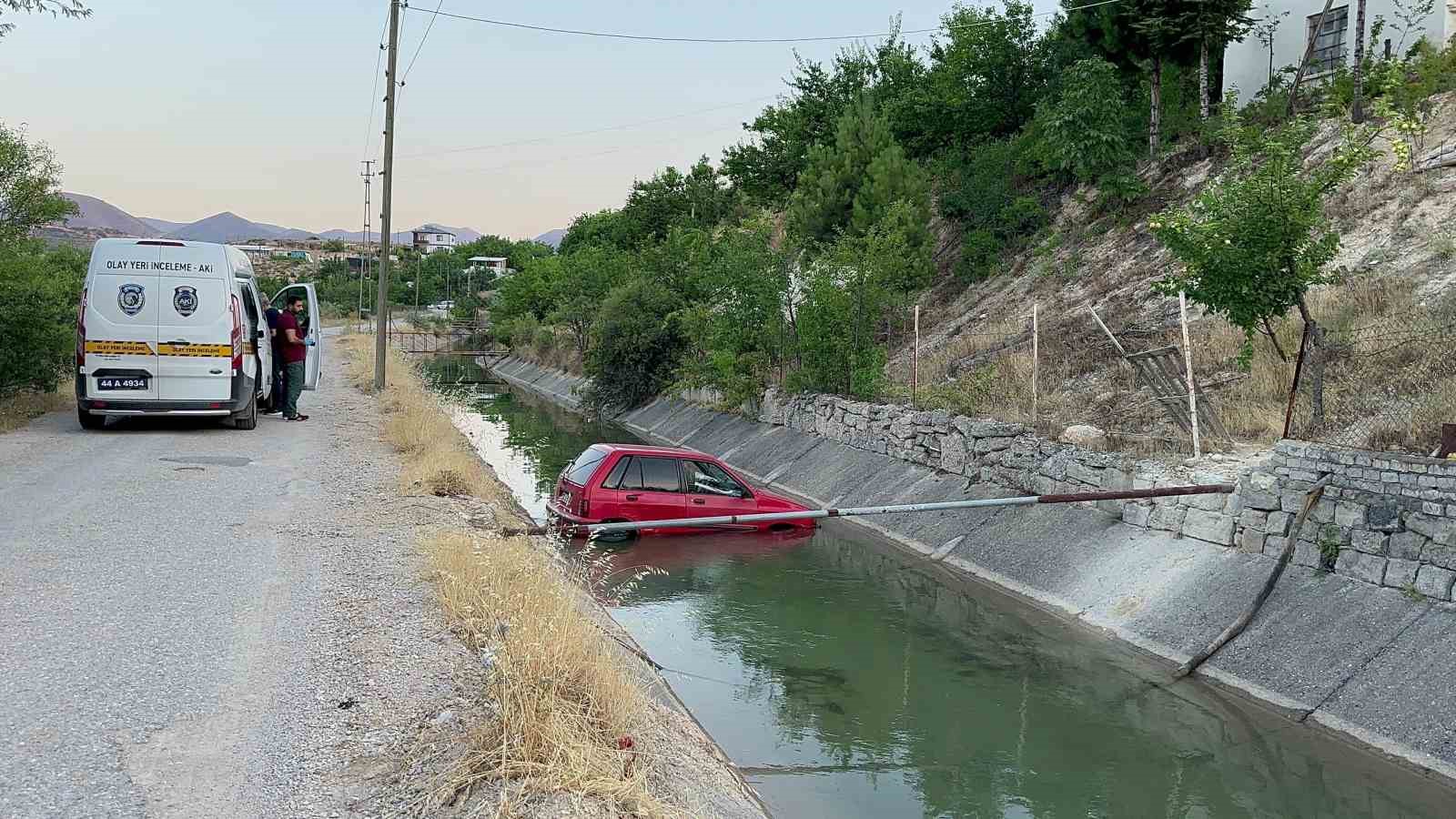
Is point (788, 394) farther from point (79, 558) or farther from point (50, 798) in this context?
point (50, 798)

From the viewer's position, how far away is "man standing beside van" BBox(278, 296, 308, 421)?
20.5 m

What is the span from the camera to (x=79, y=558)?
9.23 m

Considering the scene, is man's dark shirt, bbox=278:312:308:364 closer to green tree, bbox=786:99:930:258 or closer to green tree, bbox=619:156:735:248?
green tree, bbox=786:99:930:258

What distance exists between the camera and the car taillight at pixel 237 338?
56.9ft

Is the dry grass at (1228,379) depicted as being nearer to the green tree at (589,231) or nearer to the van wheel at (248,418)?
the van wheel at (248,418)

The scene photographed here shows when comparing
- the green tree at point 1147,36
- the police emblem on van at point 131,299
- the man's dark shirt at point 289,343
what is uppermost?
the green tree at point 1147,36

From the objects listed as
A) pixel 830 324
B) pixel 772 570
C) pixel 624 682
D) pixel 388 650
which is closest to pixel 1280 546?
pixel 772 570

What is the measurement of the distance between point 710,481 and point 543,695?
39.0ft

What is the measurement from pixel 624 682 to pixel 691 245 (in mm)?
36280

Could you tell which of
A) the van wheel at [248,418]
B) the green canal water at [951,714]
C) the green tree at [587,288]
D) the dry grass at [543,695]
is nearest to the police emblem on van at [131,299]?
the van wheel at [248,418]

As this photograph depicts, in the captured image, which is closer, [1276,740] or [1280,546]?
[1276,740]

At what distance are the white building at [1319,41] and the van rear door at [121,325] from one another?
23.6m

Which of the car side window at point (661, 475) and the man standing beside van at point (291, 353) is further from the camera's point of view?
the man standing beside van at point (291, 353)

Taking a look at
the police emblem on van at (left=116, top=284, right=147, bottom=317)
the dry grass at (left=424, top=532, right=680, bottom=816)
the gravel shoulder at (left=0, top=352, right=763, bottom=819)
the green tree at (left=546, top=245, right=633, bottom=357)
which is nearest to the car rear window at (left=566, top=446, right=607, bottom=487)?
the gravel shoulder at (left=0, top=352, right=763, bottom=819)
